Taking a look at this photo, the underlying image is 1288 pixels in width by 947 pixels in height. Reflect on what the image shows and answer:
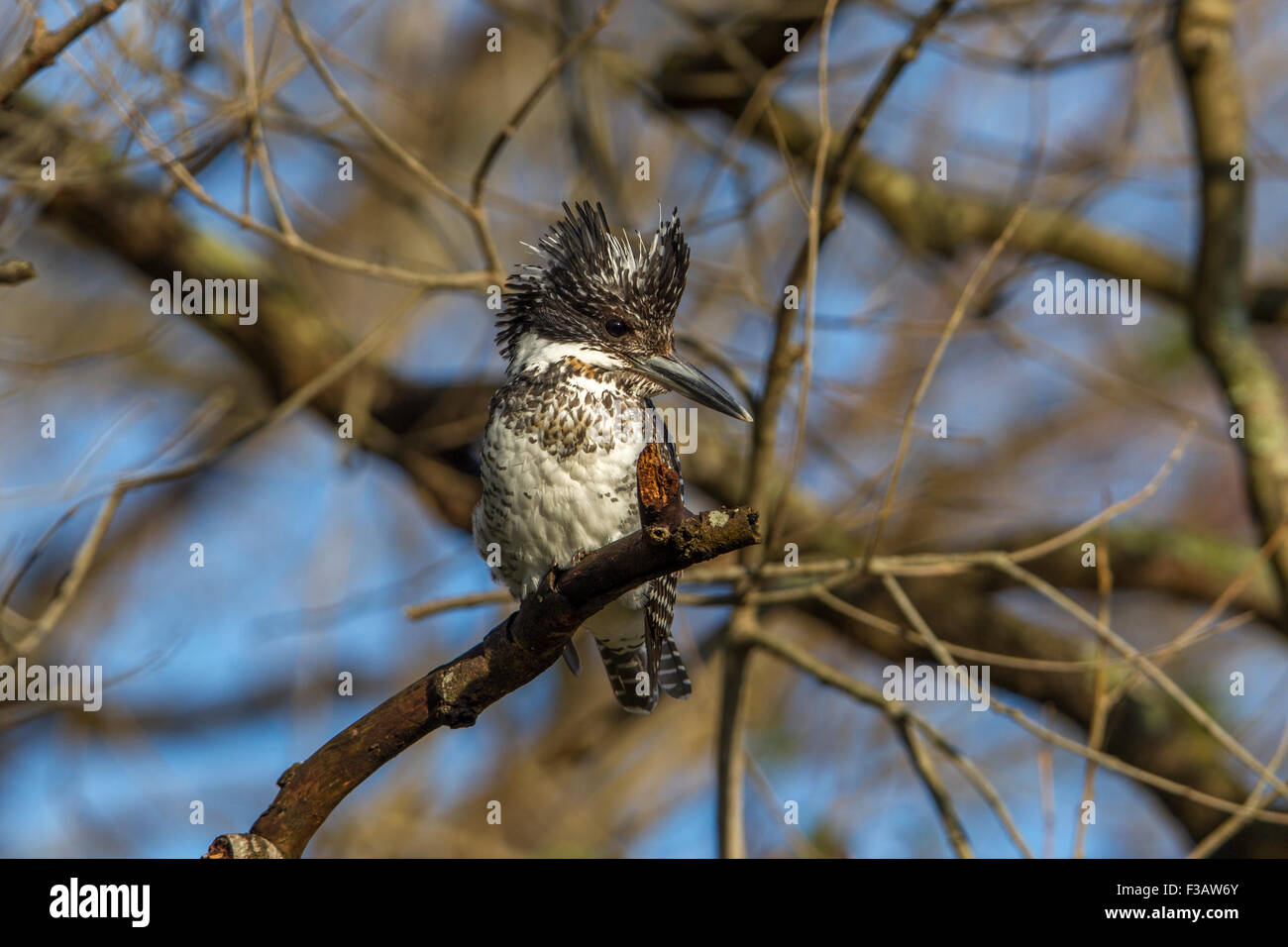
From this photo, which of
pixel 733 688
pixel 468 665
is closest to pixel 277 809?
pixel 468 665

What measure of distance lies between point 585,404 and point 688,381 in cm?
31

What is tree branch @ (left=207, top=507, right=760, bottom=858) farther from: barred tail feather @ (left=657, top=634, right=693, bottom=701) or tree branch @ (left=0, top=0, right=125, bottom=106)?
tree branch @ (left=0, top=0, right=125, bottom=106)

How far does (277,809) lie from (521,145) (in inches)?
228

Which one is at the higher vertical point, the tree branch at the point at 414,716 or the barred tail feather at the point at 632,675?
the barred tail feather at the point at 632,675

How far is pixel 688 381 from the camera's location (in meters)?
3.76

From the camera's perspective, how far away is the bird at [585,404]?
3.64m

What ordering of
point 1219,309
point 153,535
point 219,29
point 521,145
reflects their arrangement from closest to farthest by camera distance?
point 219,29 < point 1219,309 < point 521,145 < point 153,535

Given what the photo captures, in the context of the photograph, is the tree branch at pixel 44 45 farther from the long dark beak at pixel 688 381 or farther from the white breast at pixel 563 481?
the long dark beak at pixel 688 381

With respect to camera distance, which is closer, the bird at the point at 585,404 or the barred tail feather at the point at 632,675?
the bird at the point at 585,404

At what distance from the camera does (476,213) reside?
430 cm

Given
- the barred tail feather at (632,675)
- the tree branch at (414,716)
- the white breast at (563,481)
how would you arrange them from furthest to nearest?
the barred tail feather at (632,675) → the white breast at (563,481) → the tree branch at (414,716)

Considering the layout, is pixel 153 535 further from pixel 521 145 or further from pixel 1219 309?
pixel 1219 309

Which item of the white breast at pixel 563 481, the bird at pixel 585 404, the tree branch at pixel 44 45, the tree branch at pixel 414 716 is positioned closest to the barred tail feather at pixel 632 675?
the bird at pixel 585 404

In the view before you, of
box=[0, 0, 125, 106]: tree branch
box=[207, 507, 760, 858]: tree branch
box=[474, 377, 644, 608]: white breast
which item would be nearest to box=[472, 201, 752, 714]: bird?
box=[474, 377, 644, 608]: white breast
